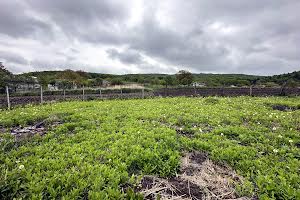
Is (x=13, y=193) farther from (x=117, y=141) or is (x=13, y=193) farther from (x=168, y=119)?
(x=168, y=119)

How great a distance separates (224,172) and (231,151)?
0.77m

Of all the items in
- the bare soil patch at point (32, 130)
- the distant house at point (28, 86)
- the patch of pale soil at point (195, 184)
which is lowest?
the patch of pale soil at point (195, 184)

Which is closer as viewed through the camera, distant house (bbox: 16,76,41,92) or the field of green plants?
the field of green plants

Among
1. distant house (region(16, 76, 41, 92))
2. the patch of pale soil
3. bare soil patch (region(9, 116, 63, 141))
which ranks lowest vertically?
the patch of pale soil

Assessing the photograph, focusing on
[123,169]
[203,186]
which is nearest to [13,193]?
[123,169]

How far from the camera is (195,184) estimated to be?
3178 millimetres

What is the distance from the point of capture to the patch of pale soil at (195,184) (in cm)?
288

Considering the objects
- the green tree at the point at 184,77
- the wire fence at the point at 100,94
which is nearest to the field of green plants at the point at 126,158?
the wire fence at the point at 100,94

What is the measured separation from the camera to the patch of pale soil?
288 cm

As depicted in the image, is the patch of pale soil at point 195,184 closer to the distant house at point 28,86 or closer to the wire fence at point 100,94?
the wire fence at point 100,94

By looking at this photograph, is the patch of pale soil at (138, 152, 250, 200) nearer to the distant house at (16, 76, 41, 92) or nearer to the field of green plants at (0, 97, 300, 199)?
the field of green plants at (0, 97, 300, 199)

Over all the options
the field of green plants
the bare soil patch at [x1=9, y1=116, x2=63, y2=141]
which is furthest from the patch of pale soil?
the bare soil patch at [x1=9, y1=116, x2=63, y2=141]

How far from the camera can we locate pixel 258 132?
18.3ft

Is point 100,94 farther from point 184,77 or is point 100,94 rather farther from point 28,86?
point 184,77
